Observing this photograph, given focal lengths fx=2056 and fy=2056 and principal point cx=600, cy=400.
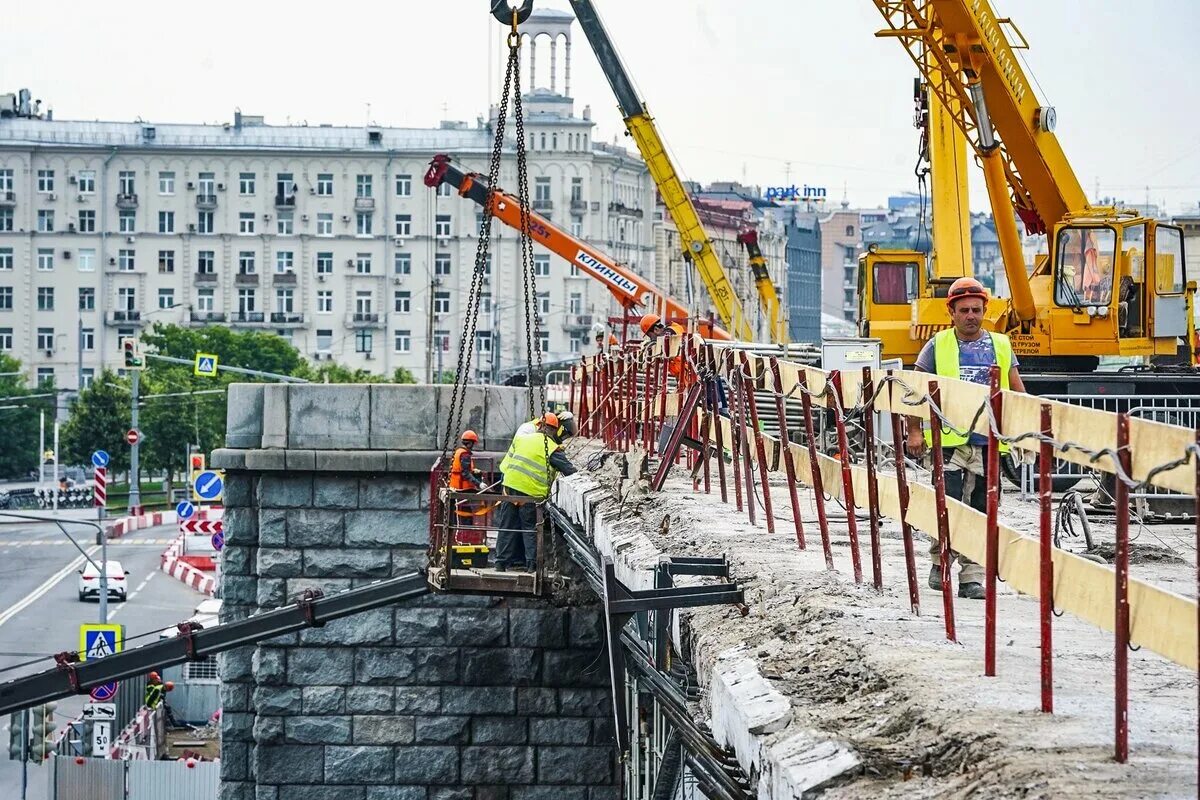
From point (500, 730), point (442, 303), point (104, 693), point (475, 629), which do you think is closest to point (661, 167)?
point (104, 693)

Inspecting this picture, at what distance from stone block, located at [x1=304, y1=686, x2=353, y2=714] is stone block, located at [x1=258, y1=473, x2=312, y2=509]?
5.76ft

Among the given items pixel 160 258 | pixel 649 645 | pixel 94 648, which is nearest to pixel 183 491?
pixel 160 258

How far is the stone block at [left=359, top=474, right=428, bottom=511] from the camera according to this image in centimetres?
1870

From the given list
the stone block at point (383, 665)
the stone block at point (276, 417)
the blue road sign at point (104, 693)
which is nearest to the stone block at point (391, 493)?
the stone block at point (276, 417)

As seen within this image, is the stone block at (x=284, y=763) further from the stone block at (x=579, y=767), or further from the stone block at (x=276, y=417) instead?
the stone block at (x=276, y=417)

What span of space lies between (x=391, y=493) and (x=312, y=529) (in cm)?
78

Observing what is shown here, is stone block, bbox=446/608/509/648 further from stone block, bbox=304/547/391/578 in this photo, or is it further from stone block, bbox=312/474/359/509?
stone block, bbox=312/474/359/509

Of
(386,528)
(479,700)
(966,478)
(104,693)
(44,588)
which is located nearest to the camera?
(966,478)

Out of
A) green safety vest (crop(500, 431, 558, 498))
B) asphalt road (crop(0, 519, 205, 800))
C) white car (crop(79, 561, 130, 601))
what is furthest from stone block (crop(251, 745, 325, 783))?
white car (crop(79, 561, 130, 601))

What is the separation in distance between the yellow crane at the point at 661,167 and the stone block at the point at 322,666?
60.4ft

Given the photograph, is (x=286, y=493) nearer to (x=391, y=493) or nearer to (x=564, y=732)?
(x=391, y=493)

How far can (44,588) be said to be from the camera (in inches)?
2147

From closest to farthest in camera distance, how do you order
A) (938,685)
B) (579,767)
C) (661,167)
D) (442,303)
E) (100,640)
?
(938,685), (579,767), (100,640), (661,167), (442,303)

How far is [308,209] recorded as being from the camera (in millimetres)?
102062
